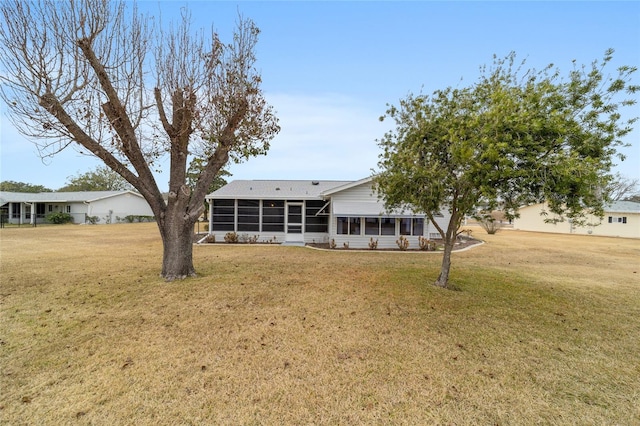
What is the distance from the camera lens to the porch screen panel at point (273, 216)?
20078 mm

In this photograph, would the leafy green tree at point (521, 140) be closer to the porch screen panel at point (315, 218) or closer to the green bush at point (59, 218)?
the porch screen panel at point (315, 218)

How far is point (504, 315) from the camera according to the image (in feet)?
22.0

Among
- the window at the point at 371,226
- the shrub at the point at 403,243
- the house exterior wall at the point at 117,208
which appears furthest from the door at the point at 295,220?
the house exterior wall at the point at 117,208

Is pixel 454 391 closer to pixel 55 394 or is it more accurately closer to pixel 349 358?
pixel 349 358

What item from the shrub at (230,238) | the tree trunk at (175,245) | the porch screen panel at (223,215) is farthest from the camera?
the porch screen panel at (223,215)

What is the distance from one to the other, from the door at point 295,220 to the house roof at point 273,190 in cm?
86

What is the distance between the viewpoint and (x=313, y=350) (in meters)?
4.80

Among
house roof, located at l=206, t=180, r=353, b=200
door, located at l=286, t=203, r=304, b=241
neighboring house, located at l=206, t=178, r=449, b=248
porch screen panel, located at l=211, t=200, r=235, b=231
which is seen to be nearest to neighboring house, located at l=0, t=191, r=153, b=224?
house roof, located at l=206, t=180, r=353, b=200

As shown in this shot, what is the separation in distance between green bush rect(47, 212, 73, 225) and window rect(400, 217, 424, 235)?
1713 inches

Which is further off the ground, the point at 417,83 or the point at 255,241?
the point at 417,83

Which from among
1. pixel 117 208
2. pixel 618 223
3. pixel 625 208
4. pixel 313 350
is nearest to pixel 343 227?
pixel 313 350

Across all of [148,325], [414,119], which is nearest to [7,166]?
[148,325]

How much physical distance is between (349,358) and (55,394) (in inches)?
158

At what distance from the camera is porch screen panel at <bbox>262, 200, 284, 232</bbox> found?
20078mm
